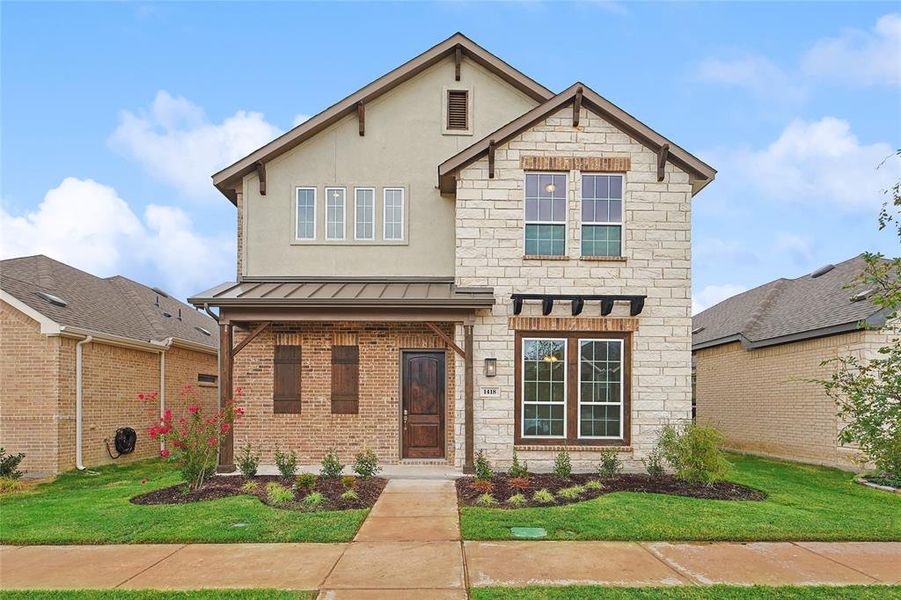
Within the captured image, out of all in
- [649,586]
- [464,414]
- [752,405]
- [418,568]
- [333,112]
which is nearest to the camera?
[649,586]

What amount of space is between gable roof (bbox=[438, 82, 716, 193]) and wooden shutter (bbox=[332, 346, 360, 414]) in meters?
4.34

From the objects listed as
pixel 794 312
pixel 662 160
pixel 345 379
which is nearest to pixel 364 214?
pixel 345 379

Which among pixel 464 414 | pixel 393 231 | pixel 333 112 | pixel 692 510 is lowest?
pixel 692 510

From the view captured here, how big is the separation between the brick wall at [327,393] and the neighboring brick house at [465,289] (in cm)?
3

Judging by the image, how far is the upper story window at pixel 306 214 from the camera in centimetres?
1277

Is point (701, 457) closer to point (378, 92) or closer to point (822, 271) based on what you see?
point (378, 92)

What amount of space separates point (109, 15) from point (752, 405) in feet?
63.4

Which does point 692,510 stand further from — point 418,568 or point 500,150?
point 500,150

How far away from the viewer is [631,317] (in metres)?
11.3

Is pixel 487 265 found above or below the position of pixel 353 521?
above

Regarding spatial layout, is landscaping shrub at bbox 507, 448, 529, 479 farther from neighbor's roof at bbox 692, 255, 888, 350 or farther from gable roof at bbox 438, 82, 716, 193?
neighbor's roof at bbox 692, 255, 888, 350

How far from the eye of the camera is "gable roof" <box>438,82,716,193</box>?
1127cm

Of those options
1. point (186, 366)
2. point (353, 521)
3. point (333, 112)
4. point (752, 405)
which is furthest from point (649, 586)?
point (186, 366)

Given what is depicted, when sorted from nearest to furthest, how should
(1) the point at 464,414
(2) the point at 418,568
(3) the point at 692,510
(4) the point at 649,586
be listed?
1. (4) the point at 649,586
2. (2) the point at 418,568
3. (3) the point at 692,510
4. (1) the point at 464,414
